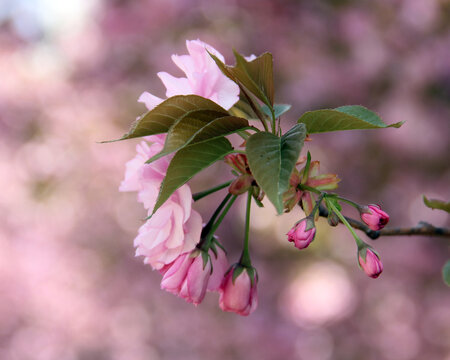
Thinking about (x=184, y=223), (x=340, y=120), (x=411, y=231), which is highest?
(x=340, y=120)

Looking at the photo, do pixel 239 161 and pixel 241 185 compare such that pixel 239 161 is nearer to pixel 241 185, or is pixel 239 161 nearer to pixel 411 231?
pixel 241 185

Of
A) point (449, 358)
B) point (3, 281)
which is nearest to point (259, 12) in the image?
point (449, 358)

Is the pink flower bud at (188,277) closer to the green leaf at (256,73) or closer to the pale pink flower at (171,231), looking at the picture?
the pale pink flower at (171,231)

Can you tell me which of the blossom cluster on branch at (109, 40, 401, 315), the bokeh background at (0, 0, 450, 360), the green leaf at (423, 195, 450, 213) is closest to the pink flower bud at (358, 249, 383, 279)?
the blossom cluster on branch at (109, 40, 401, 315)

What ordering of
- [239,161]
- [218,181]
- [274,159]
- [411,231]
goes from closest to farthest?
[274,159], [239,161], [411,231], [218,181]

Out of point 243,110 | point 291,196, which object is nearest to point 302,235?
point 291,196

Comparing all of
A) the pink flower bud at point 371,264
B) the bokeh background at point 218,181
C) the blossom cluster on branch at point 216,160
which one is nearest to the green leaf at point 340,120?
the blossom cluster on branch at point 216,160

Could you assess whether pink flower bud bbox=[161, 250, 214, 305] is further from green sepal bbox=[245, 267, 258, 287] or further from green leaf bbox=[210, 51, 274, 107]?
green leaf bbox=[210, 51, 274, 107]
